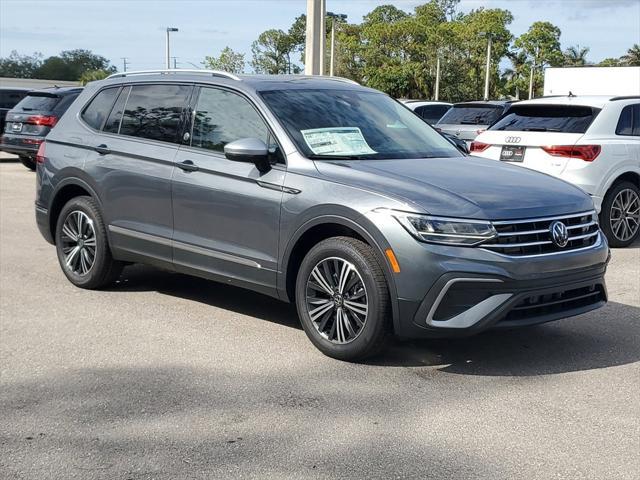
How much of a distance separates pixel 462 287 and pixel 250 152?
1.68 m

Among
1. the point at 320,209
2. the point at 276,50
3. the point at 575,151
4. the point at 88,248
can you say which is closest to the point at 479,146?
the point at 575,151

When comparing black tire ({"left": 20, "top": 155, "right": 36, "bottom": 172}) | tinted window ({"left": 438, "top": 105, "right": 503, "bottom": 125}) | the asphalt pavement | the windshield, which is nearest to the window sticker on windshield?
the windshield

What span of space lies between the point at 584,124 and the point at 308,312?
5.35m

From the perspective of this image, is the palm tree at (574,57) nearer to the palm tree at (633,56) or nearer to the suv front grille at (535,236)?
the palm tree at (633,56)

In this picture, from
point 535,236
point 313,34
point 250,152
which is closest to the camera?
point 535,236

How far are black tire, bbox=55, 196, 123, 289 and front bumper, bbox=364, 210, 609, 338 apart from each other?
287 centimetres

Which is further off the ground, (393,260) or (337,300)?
(393,260)

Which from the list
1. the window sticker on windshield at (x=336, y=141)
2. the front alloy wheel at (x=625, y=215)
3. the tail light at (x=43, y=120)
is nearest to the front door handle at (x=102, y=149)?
the window sticker on windshield at (x=336, y=141)

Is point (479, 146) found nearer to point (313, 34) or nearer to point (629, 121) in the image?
point (629, 121)

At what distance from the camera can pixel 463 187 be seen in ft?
17.4

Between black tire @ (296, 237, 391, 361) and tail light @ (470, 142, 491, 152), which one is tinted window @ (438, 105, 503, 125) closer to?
tail light @ (470, 142, 491, 152)

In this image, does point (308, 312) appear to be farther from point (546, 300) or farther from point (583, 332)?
point (583, 332)

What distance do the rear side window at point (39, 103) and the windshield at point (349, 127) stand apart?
12.4 metres

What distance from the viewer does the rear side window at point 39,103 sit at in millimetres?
17672
